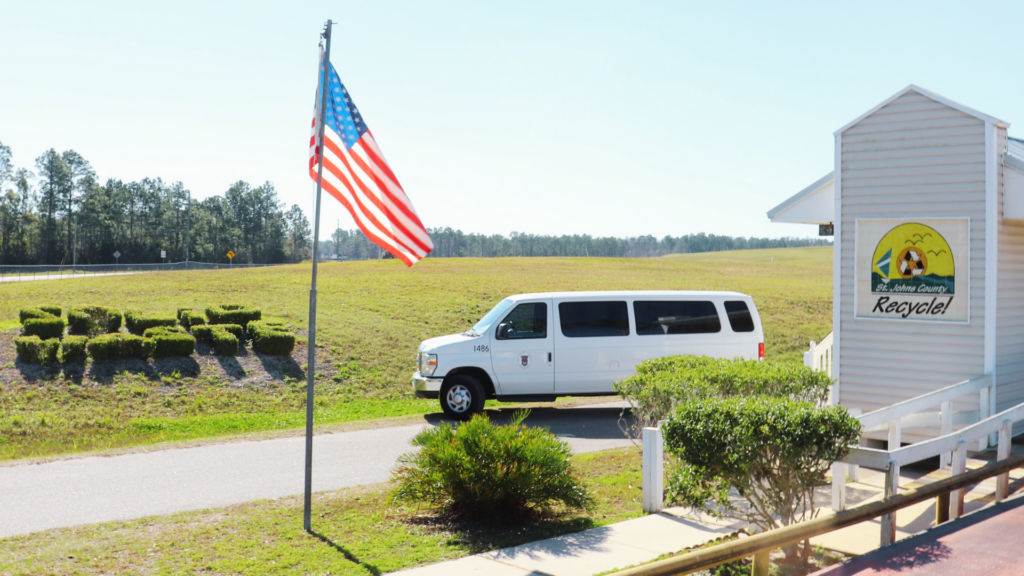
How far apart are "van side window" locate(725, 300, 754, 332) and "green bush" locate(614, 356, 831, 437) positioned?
5.20 meters

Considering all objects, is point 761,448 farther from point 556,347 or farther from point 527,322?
point 527,322

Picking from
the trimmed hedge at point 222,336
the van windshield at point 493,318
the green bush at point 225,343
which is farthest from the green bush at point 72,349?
the van windshield at point 493,318

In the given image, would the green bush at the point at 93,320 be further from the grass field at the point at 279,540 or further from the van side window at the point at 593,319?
the grass field at the point at 279,540

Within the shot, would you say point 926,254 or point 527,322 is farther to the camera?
point 527,322

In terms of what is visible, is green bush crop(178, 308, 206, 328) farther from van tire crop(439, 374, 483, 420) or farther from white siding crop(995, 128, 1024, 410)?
white siding crop(995, 128, 1024, 410)

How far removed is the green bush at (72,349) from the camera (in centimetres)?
1480

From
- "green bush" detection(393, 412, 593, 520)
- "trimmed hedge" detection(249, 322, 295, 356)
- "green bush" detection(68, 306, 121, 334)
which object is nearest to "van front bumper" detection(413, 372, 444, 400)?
"green bush" detection(393, 412, 593, 520)

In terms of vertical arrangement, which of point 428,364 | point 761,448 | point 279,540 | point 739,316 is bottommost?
point 279,540

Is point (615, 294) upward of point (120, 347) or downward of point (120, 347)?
upward

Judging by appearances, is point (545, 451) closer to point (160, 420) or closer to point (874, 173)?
point (874, 173)

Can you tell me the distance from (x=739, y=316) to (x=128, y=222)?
101262 mm

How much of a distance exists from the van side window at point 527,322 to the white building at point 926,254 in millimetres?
5106

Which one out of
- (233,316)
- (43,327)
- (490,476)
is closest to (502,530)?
(490,476)

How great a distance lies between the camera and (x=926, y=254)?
8.57 meters
